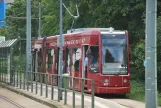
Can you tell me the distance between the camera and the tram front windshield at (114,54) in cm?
1958

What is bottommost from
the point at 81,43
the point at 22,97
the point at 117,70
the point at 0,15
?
the point at 22,97

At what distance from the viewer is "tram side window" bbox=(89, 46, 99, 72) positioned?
19709 millimetres

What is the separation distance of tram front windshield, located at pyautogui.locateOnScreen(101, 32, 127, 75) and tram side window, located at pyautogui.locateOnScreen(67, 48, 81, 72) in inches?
65.7

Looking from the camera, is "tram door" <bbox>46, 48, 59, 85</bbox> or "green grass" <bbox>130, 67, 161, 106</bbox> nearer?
"green grass" <bbox>130, 67, 161, 106</bbox>

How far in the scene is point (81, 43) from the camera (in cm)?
2066

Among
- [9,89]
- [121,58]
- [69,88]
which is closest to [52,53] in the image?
[9,89]

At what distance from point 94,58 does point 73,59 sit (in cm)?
217

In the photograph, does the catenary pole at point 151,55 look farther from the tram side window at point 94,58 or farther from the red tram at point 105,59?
the tram side window at point 94,58

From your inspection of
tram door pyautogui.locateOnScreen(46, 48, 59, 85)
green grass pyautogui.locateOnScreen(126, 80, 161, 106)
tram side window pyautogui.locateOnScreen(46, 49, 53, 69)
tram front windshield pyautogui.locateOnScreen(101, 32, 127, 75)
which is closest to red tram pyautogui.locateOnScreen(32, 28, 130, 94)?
tram front windshield pyautogui.locateOnScreen(101, 32, 127, 75)

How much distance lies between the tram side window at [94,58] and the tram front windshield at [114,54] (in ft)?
1.07

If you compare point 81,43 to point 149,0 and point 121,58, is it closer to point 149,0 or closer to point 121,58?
point 121,58

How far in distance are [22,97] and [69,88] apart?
18.4 ft

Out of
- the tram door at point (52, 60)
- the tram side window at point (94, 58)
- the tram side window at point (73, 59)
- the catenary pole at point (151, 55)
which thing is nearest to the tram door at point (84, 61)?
the tram side window at point (94, 58)

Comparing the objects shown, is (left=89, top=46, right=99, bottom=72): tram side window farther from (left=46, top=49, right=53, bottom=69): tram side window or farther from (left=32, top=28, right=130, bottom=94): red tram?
(left=46, top=49, right=53, bottom=69): tram side window
